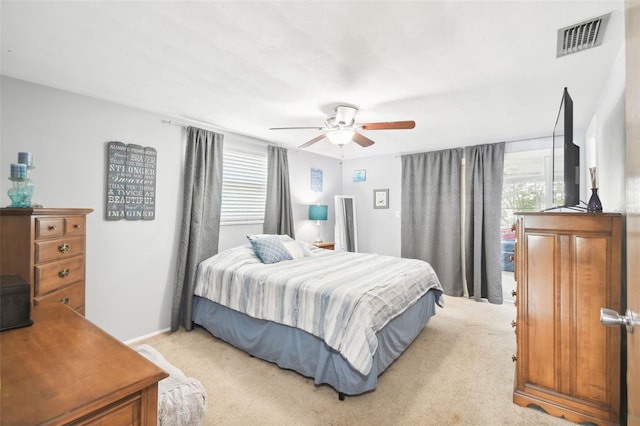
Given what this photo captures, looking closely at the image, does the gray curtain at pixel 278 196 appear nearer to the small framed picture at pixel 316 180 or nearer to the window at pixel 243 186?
the window at pixel 243 186

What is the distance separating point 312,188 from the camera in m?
5.17

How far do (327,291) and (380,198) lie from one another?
3.47m

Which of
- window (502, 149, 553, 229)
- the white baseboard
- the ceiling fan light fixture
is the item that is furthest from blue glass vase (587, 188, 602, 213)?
the white baseboard

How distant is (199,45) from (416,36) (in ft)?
4.49

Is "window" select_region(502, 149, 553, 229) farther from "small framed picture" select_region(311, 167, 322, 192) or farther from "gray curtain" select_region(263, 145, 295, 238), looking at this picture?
"gray curtain" select_region(263, 145, 295, 238)

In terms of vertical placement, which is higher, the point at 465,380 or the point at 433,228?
the point at 433,228

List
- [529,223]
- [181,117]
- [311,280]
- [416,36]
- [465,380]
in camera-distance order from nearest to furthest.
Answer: [416,36]
[529,223]
[465,380]
[311,280]
[181,117]

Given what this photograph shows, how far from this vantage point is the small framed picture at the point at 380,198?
17.6ft

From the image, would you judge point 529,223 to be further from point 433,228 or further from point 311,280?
point 433,228

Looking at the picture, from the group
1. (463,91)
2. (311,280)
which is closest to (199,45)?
(311,280)

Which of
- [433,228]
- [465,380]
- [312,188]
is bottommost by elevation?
[465,380]

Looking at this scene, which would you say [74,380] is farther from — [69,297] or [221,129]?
[221,129]

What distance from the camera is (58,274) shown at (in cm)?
173

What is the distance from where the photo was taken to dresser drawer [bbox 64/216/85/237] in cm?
180
